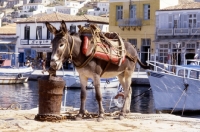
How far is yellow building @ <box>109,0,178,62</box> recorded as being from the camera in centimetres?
6569

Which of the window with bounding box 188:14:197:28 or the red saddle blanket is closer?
the red saddle blanket

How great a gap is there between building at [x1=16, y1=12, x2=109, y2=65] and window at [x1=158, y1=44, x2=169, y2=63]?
39.7ft

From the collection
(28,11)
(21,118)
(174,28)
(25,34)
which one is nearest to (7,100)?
(21,118)

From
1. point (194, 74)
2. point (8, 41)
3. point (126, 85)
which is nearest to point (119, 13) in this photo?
point (8, 41)

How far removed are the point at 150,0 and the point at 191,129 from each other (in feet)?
180

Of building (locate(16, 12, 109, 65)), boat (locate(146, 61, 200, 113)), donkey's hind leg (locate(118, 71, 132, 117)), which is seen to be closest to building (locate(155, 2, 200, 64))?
building (locate(16, 12, 109, 65))

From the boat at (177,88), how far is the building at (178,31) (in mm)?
31370

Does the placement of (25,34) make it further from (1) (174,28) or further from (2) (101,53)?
(2) (101,53)

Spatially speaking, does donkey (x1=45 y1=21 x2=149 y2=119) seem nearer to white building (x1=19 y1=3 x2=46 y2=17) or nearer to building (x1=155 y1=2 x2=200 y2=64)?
building (x1=155 y1=2 x2=200 y2=64)

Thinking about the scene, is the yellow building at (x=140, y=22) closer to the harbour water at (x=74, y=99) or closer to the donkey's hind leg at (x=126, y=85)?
the harbour water at (x=74, y=99)

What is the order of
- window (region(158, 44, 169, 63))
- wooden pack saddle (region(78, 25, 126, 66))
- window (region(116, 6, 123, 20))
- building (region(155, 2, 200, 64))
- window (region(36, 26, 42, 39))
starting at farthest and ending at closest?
window (region(36, 26, 42, 39)) < window (region(116, 6, 123, 20)) < window (region(158, 44, 169, 63)) < building (region(155, 2, 200, 64)) < wooden pack saddle (region(78, 25, 126, 66))

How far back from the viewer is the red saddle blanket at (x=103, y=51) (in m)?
12.9

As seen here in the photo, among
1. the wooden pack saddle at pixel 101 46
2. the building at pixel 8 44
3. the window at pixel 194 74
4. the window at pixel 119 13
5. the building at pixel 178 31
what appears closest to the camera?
the wooden pack saddle at pixel 101 46

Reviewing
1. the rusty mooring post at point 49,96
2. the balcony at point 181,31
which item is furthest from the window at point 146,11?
the rusty mooring post at point 49,96
